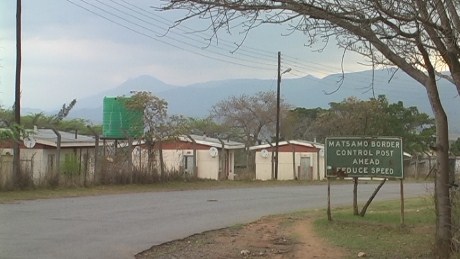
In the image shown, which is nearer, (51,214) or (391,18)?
(391,18)

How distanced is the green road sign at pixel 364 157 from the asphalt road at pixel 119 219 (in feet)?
3.42

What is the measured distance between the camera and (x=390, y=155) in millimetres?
13531

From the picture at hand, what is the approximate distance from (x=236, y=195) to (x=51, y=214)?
31.6ft

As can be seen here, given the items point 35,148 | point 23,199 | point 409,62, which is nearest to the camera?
point 409,62

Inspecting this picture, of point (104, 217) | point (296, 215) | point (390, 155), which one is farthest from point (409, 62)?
point (104, 217)

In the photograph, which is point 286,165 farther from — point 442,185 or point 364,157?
point 442,185

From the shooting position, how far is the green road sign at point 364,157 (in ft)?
44.2

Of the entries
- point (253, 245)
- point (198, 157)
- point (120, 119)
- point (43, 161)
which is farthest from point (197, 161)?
point (253, 245)

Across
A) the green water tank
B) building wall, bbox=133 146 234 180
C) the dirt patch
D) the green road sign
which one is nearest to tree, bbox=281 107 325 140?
building wall, bbox=133 146 234 180

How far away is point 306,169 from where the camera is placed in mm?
46906

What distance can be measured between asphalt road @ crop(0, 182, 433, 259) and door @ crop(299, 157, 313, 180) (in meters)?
21.2

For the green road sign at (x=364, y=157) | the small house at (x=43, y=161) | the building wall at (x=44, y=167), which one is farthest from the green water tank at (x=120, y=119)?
the green road sign at (x=364, y=157)

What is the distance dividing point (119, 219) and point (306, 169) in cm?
3312

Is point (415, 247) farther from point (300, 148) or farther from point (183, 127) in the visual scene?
point (300, 148)
